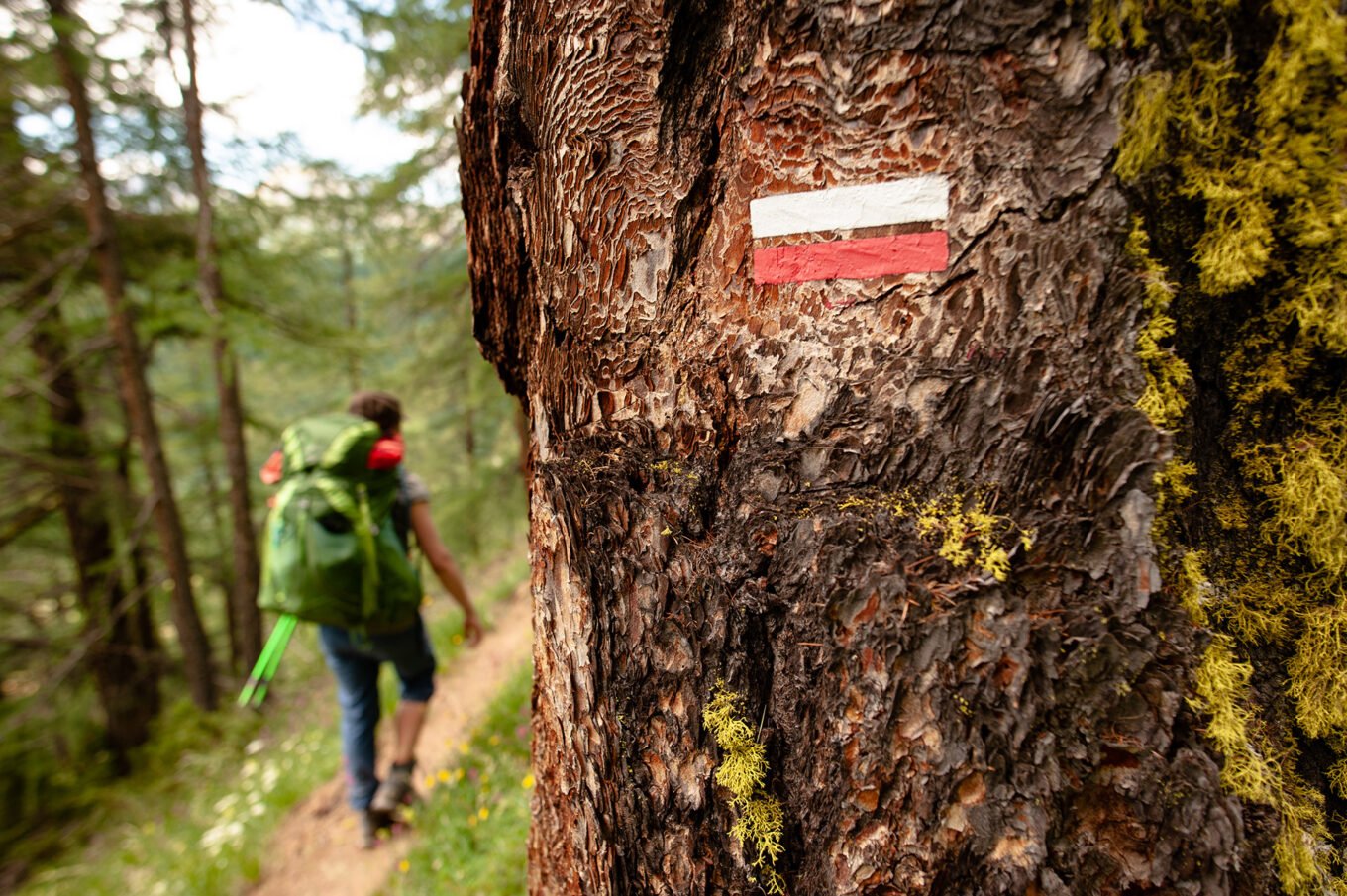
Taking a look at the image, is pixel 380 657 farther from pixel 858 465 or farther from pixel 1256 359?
pixel 1256 359

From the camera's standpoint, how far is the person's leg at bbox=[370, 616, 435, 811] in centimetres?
345

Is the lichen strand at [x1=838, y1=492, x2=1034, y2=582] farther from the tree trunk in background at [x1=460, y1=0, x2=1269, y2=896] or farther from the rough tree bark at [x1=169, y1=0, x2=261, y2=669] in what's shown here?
the rough tree bark at [x1=169, y1=0, x2=261, y2=669]

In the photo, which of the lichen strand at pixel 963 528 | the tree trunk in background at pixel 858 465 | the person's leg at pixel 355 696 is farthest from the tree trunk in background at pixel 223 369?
the lichen strand at pixel 963 528

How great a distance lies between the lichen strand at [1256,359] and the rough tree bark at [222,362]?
843 centimetres

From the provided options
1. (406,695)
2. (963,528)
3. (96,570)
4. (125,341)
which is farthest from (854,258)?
(96,570)

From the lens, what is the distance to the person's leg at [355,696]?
3.38 meters

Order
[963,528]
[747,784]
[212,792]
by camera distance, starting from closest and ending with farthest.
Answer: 1. [963,528]
2. [747,784]
3. [212,792]

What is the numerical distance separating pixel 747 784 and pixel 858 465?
602mm

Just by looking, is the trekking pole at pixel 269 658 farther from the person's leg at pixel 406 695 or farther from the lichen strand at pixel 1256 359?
the lichen strand at pixel 1256 359

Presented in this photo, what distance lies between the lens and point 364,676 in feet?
11.4

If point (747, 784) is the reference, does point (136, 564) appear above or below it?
below

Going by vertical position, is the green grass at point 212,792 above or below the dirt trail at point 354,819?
below

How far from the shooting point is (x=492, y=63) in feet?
4.22

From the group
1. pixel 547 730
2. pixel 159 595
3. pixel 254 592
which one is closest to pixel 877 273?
pixel 547 730
